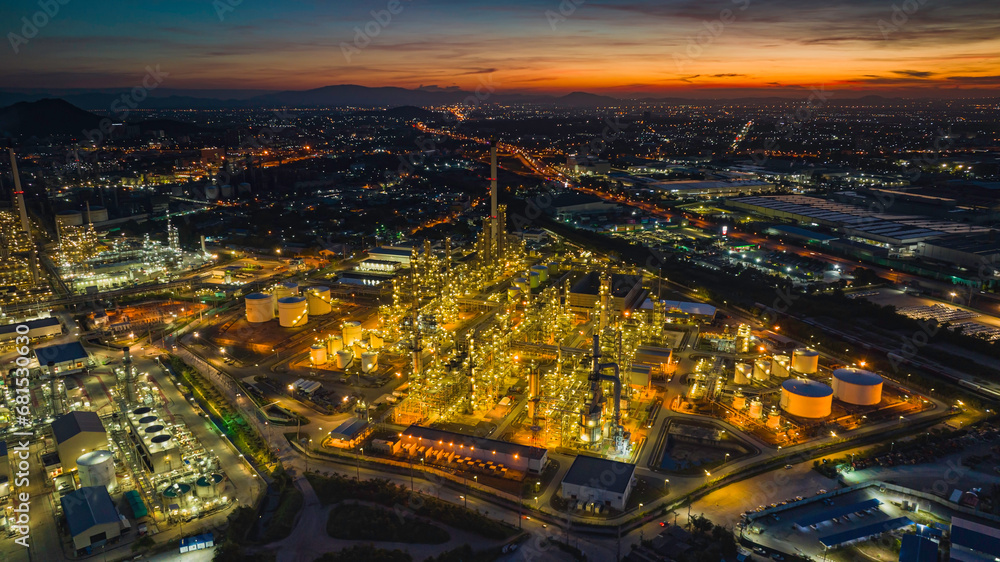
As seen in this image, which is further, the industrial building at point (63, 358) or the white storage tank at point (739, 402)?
the industrial building at point (63, 358)

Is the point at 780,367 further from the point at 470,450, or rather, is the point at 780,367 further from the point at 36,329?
the point at 36,329

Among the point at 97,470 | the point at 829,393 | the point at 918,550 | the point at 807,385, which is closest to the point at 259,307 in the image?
the point at 97,470

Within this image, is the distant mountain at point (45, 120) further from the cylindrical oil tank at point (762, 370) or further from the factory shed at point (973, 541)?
the factory shed at point (973, 541)

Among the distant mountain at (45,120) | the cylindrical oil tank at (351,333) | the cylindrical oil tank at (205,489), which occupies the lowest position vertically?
the cylindrical oil tank at (205,489)

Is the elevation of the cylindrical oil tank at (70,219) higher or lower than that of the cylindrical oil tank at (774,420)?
higher

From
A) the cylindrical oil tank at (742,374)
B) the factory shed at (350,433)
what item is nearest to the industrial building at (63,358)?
the factory shed at (350,433)

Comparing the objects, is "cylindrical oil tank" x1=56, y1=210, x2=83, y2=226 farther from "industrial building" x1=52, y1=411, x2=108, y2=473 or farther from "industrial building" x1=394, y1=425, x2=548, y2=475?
"industrial building" x1=394, y1=425, x2=548, y2=475

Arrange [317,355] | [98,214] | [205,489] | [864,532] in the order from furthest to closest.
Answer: [98,214], [317,355], [205,489], [864,532]
